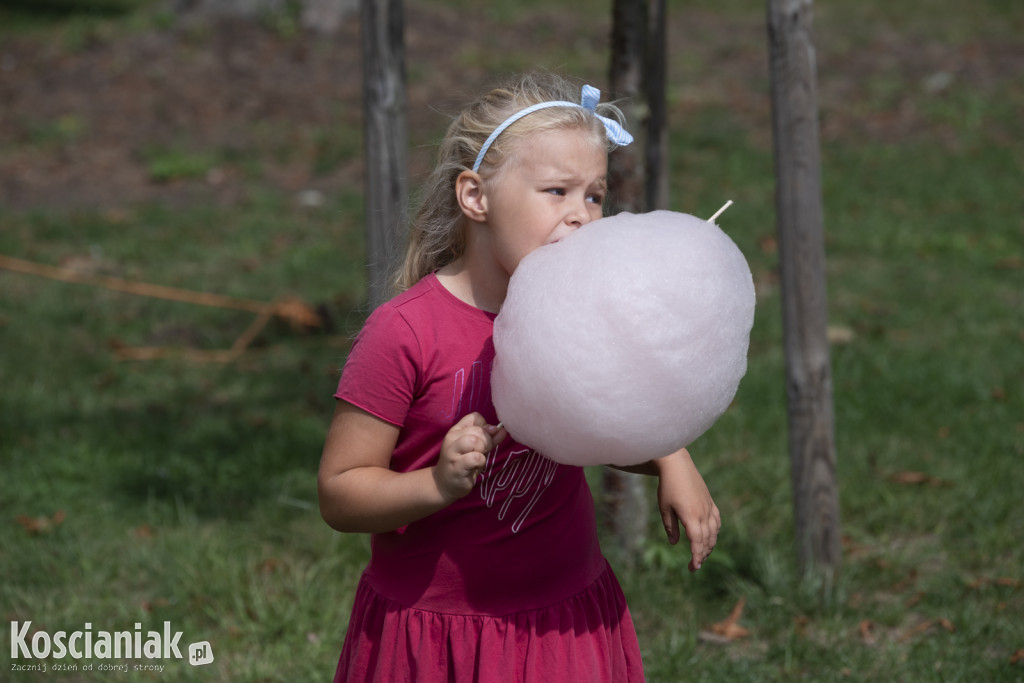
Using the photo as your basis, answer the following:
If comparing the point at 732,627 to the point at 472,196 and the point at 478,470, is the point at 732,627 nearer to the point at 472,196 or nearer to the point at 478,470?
the point at 478,470

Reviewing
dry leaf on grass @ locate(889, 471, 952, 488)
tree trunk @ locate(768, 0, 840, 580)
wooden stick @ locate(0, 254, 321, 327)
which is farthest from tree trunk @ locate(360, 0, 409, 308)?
wooden stick @ locate(0, 254, 321, 327)

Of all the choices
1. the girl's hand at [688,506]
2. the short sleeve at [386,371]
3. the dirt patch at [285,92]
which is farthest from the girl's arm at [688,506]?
the dirt patch at [285,92]

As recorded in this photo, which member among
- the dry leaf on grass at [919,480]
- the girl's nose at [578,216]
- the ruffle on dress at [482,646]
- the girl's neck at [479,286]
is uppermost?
the girl's nose at [578,216]

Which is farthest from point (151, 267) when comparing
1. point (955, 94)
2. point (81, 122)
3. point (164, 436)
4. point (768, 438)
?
point (955, 94)

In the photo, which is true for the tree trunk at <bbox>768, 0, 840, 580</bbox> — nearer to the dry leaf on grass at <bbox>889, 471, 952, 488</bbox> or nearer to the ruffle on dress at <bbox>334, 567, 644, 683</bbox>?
the dry leaf on grass at <bbox>889, 471, 952, 488</bbox>

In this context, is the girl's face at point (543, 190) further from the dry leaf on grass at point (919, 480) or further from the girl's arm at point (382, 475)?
the dry leaf on grass at point (919, 480)

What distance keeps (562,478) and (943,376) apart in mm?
3525

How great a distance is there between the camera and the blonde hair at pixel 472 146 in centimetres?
187

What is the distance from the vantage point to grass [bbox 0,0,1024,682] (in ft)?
10.6

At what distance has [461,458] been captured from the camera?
1.67 meters

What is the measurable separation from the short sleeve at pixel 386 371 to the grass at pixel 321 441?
75cm

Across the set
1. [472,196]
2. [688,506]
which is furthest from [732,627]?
[472,196]

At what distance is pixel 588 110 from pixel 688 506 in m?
0.79

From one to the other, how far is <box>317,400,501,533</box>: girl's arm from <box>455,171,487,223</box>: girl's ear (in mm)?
390
